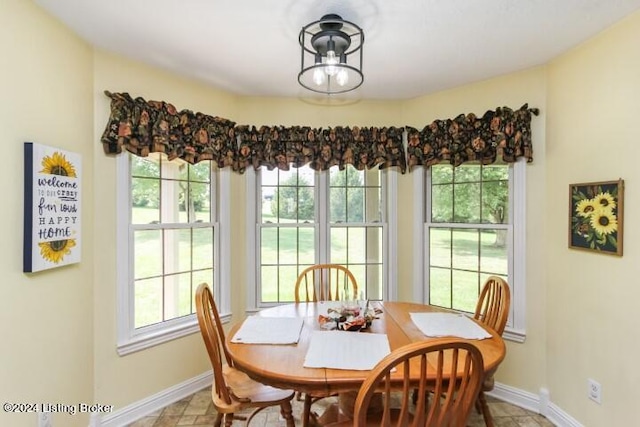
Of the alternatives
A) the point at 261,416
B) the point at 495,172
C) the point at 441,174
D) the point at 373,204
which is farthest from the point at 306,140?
the point at 261,416

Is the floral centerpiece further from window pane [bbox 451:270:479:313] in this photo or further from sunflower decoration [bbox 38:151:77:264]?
sunflower decoration [bbox 38:151:77:264]

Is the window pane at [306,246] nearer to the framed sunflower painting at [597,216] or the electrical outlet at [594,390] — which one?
the framed sunflower painting at [597,216]

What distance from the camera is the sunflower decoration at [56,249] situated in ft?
5.70

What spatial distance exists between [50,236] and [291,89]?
1985 millimetres

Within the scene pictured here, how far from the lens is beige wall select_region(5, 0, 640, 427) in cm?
165

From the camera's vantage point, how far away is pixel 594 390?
2074 mm

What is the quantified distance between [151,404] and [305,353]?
1556 millimetres

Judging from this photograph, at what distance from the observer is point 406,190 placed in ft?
10.4

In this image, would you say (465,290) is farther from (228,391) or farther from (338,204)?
(228,391)

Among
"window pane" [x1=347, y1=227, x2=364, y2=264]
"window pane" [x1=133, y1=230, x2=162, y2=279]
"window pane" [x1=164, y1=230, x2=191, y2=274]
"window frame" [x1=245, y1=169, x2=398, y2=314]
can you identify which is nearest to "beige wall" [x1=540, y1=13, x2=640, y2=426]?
"window frame" [x1=245, y1=169, x2=398, y2=314]

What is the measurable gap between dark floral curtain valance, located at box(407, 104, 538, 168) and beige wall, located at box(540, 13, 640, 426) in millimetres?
198

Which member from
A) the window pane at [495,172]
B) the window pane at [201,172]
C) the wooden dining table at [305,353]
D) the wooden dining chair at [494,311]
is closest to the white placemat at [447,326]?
the wooden dining table at [305,353]

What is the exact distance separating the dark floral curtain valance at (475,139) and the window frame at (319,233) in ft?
1.14

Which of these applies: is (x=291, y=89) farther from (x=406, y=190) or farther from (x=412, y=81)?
(x=406, y=190)
